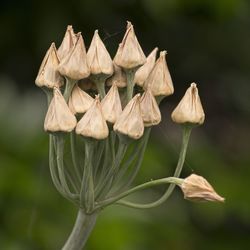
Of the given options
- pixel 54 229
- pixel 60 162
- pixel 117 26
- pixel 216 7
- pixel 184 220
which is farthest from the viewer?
pixel 117 26

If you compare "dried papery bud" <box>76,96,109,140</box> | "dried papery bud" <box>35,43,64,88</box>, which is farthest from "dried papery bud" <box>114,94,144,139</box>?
"dried papery bud" <box>35,43,64,88</box>

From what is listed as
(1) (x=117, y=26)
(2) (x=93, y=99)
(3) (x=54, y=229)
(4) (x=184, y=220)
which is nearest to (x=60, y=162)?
(2) (x=93, y=99)

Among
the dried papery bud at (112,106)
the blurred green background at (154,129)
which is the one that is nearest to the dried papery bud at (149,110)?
the dried papery bud at (112,106)

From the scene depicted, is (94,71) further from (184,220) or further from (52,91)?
(184,220)

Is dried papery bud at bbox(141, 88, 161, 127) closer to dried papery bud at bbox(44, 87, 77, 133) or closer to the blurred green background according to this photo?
dried papery bud at bbox(44, 87, 77, 133)

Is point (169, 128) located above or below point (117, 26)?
below
